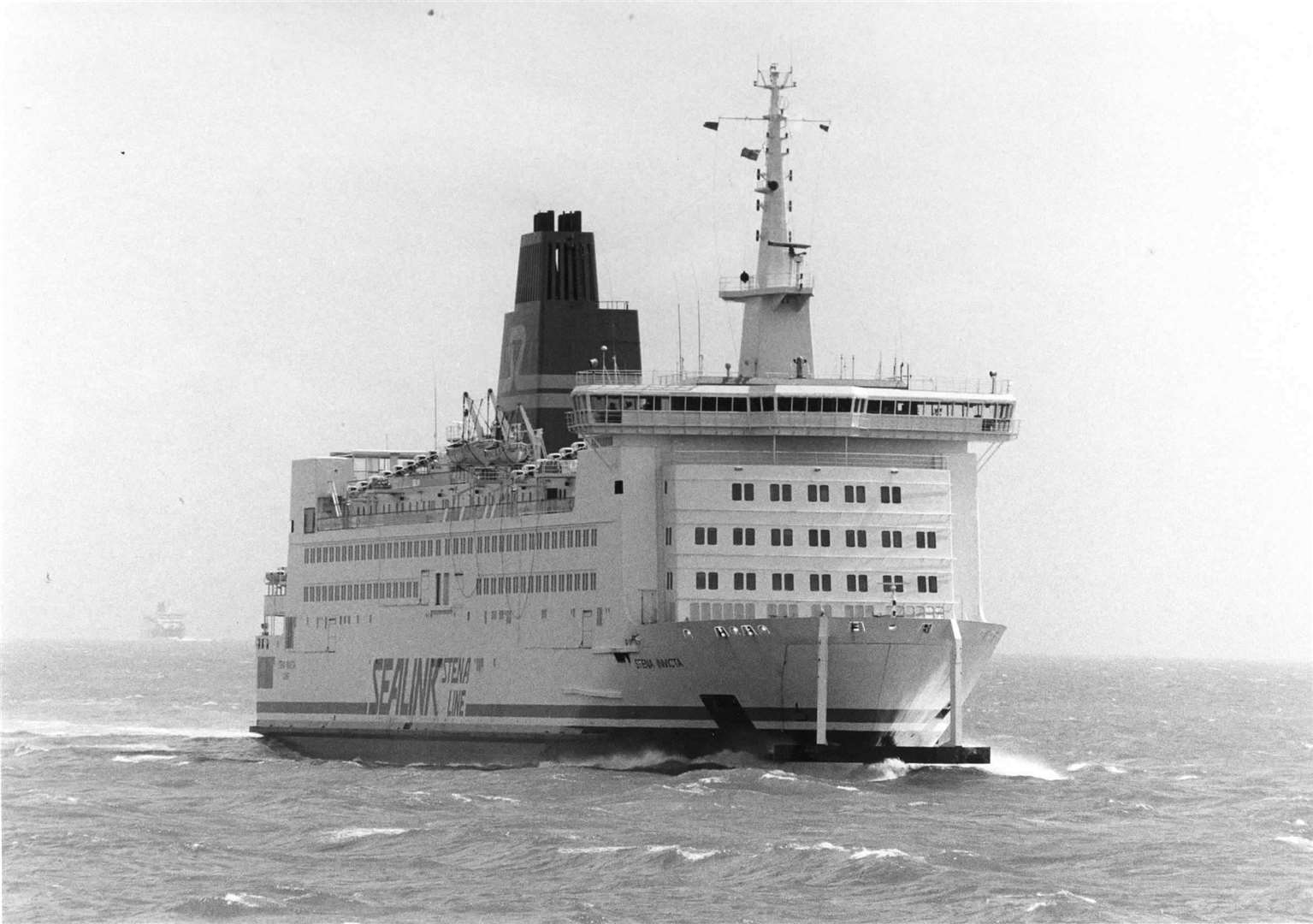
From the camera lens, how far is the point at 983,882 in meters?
33.2

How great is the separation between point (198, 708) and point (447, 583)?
109 ft

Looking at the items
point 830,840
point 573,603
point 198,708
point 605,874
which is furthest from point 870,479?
point 198,708

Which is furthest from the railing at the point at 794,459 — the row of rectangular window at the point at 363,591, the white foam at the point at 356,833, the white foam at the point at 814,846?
the white foam at the point at 814,846

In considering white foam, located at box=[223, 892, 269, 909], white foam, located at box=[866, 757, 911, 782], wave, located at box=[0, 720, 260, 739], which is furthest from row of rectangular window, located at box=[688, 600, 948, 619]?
wave, located at box=[0, 720, 260, 739]

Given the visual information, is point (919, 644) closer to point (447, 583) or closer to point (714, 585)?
point (714, 585)

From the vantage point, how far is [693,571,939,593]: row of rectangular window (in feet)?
148

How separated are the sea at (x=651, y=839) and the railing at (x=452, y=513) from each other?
546 centimetres

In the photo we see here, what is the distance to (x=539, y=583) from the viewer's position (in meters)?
49.6

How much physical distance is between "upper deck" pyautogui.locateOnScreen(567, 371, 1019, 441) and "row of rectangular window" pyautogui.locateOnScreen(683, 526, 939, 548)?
6.18 feet

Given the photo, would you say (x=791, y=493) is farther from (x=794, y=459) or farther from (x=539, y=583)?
(x=539, y=583)

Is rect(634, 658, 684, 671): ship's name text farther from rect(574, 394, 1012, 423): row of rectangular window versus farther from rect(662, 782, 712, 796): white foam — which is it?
rect(574, 394, 1012, 423): row of rectangular window

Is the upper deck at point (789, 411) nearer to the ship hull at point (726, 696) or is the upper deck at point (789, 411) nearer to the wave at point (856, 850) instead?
the ship hull at point (726, 696)

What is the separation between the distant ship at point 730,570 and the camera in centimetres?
4447

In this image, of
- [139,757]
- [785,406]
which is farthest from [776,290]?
[139,757]
